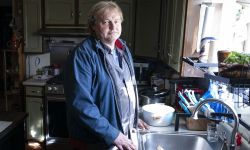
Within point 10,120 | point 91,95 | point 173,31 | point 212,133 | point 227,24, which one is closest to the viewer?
point 91,95

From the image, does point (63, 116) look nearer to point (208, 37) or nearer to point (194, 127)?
point (194, 127)

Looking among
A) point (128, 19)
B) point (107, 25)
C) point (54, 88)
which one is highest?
point (128, 19)

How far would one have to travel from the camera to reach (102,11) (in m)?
1.34

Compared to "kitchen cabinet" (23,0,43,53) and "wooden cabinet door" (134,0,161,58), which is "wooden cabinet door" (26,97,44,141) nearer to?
"kitchen cabinet" (23,0,43,53)

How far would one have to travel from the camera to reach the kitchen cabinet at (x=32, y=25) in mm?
3045

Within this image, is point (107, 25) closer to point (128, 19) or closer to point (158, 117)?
point (158, 117)

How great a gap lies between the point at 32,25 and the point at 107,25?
6.72 feet

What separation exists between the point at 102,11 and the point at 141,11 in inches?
65.2

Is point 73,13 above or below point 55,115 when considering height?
above

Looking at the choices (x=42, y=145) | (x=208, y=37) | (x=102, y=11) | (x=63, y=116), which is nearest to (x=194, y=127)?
(x=208, y=37)

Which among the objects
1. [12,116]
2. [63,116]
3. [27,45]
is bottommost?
[63,116]

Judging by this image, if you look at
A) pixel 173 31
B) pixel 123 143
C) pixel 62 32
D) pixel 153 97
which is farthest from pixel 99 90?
pixel 62 32

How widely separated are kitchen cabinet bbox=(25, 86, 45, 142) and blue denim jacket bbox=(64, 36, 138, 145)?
1724 millimetres

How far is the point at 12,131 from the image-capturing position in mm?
1843
